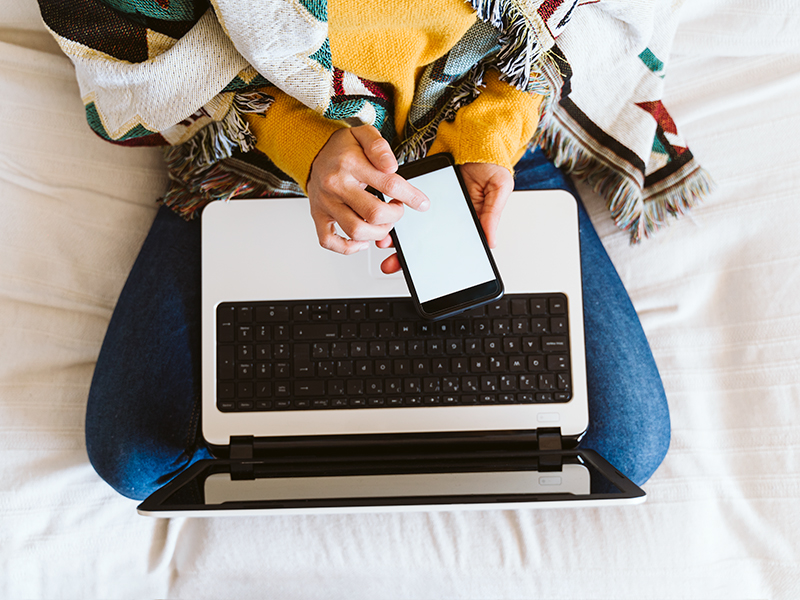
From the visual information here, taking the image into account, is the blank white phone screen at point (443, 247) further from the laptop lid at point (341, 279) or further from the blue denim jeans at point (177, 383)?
the blue denim jeans at point (177, 383)

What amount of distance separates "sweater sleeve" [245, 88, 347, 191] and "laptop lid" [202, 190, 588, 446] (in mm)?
63

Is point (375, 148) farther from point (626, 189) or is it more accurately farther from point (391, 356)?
point (626, 189)

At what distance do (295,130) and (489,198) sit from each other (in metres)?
0.22

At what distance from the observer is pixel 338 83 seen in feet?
1.83

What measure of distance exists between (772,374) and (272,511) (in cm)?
67

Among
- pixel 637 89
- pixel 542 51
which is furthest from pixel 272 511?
pixel 637 89

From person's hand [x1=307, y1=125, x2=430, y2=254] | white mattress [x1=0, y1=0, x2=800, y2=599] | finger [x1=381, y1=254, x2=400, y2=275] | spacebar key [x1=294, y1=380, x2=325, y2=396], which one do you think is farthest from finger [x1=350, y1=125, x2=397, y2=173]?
white mattress [x1=0, y1=0, x2=800, y2=599]

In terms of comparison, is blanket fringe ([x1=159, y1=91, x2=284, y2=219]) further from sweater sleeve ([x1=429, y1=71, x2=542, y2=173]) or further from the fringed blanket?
sweater sleeve ([x1=429, y1=71, x2=542, y2=173])

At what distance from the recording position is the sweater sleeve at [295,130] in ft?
1.93

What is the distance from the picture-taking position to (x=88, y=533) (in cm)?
74

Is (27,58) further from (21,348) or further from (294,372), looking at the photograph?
(294,372)

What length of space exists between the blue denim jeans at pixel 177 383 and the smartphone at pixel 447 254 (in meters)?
0.21

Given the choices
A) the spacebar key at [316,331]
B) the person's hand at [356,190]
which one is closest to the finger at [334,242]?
the person's hand at [356,190]

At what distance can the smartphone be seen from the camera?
573mm
